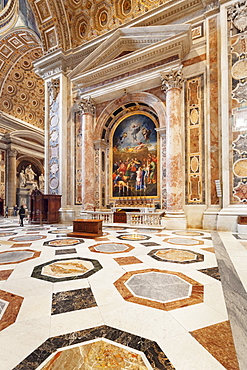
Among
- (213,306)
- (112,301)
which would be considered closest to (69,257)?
(112,301)

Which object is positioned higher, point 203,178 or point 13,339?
point 203,178

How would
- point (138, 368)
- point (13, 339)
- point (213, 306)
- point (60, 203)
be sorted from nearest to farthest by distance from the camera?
point (138, 368) < point (13, 339) < point (213, 306) < point (60, 203)

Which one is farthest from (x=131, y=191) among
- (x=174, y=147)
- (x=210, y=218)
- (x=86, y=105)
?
(x=86, y=105)

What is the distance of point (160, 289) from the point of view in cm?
→ 221

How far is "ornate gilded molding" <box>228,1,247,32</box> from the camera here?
7.22 m

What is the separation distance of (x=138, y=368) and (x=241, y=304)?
1272 millimetres

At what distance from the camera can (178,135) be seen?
7.98 meters

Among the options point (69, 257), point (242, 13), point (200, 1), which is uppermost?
point (200, 1)

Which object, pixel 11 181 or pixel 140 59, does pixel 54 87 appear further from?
pixel 11 181

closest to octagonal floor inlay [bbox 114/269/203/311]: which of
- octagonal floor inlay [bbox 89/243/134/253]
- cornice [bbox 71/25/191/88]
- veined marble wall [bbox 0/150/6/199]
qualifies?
octagonal floor inlay [bbox 89/243/134/253]

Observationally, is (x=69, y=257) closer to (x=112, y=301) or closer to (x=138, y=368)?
(x=112, y=301)

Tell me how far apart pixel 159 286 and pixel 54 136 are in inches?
439

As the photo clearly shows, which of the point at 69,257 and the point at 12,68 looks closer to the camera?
the point at 69,257

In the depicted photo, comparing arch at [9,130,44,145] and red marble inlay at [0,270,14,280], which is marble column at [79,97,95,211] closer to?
red marble inlay at [0,270,14,280]
